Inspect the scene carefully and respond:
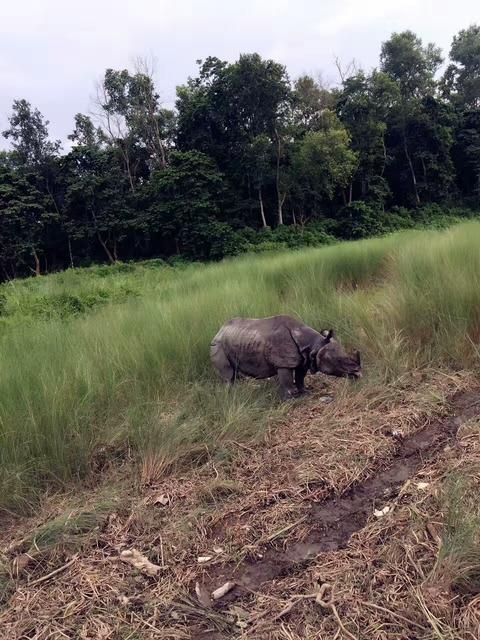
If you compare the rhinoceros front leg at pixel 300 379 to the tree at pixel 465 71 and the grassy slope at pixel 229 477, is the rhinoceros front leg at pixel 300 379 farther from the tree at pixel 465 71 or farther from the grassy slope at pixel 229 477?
the tree at pixel 465 71

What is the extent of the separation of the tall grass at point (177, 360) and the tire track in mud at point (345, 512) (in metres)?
0.90

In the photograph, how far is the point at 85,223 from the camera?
27.2 metres

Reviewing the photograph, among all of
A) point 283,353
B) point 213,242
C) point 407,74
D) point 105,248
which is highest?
point 407,74

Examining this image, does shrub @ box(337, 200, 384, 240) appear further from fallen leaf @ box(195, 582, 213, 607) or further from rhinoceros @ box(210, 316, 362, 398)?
fallen leaf @ box(195, 582, 213, 607)

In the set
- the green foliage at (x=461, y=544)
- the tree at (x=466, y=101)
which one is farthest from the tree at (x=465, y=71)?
the green foliage at (x=461, y=544)

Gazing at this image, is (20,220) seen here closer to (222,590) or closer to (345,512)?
(345,512)

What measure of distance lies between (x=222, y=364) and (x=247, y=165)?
68.0ft

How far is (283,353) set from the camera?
12.7 feet

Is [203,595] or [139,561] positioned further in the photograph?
[139,561]

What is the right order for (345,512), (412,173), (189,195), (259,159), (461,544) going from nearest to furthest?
(461,544)
(345,512)
(259,159)
(189,195)
(412,173)

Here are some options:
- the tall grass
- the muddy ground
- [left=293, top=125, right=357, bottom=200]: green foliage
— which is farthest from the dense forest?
the muddy ground

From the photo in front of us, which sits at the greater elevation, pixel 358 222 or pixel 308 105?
pixel 308 105

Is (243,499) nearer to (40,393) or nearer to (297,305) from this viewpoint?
(40,393)

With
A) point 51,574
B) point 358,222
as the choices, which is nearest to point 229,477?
point 51,574
